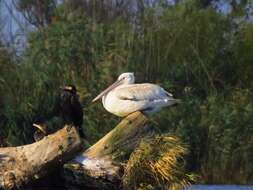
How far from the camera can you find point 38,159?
1349 centimetres

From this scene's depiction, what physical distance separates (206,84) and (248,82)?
2.55 meters

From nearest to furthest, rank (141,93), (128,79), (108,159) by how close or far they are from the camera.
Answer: (108,159)
(141,93)
(128,79)

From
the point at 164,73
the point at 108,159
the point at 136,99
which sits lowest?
the point at 164,73

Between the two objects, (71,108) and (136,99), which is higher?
(71,108)

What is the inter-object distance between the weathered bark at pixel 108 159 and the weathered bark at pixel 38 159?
0.20 m

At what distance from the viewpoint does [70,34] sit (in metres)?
27.6

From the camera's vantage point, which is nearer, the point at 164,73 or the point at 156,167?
the point at 156,167

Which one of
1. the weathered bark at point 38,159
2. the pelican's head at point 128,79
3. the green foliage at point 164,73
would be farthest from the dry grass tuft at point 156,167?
the green foliage at point 164,73

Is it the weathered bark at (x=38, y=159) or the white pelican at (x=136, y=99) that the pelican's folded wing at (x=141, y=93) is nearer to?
the white pelican at (x=136, y=99)

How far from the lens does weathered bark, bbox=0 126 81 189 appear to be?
13445 mm

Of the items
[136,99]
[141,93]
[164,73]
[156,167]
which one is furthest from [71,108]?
[164,73]

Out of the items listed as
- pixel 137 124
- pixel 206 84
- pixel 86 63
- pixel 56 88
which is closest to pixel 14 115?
pixel 56 88

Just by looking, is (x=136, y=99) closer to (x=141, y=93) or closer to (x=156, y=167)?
(x=141, y=93)

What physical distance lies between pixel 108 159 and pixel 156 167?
1.91 ft
